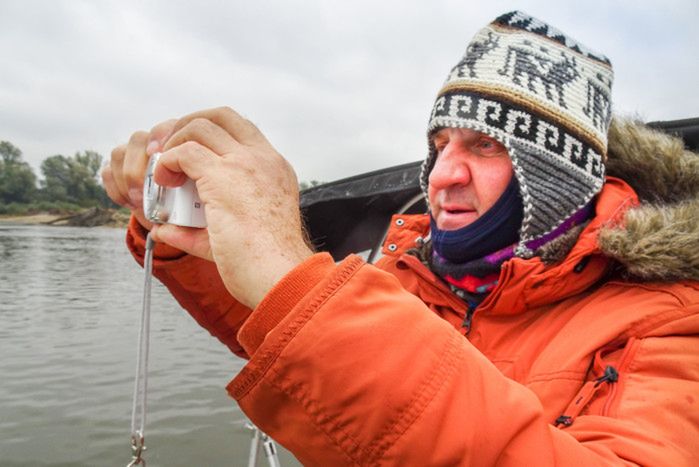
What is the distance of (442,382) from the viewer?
0.89m

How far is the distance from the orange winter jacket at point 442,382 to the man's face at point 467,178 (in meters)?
0.57

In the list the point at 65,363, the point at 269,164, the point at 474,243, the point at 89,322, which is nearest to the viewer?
the point at 269,164

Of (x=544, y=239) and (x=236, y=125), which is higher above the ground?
(x=236, y=125)

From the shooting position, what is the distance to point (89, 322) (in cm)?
1234

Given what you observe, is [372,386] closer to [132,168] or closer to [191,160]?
[191,160]

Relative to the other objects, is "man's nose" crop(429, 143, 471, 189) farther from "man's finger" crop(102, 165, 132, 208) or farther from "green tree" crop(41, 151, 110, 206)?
"green tree" crop(41, 151, 110, 206)

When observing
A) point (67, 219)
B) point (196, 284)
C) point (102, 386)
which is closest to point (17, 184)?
point (67, 219)

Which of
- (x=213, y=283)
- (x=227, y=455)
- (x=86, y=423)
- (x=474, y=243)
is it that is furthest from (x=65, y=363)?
(x=474, y=243)

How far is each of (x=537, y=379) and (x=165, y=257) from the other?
1.31 meters

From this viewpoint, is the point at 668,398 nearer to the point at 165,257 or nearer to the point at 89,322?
the point at 165,257

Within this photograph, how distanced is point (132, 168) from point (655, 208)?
1.70m

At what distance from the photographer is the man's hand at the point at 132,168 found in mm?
1458

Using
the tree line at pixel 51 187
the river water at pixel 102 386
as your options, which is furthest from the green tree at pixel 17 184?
the river water at pixel 102 386

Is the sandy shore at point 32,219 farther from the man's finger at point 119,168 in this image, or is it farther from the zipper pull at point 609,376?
the zipper pull at point 609,376
